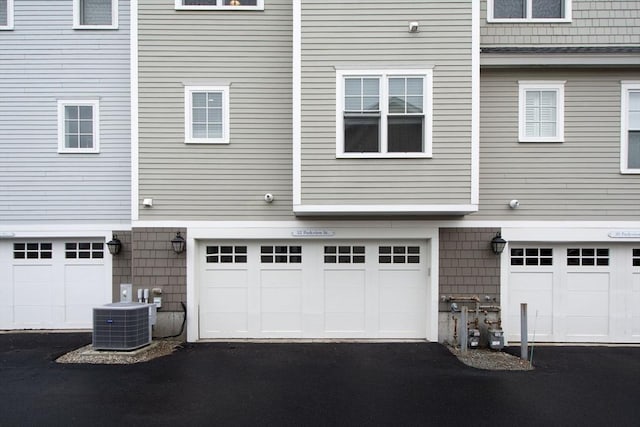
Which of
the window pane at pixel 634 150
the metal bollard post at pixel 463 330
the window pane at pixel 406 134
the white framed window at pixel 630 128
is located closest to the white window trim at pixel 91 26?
the window pane at pixel 406 134

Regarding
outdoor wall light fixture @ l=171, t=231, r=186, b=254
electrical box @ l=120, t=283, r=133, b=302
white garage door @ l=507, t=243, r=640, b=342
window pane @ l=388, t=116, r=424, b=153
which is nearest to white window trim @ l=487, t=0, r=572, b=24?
window pane @ l=388, t=116, r=424, b=153

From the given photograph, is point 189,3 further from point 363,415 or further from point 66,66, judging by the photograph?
point 363,415

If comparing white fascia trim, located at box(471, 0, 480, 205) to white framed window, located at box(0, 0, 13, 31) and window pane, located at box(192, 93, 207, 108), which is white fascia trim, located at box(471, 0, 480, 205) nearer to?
window pane, located at box(192, 93, 207, 108)

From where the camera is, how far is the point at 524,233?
8.16 meters

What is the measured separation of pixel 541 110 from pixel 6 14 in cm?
1115

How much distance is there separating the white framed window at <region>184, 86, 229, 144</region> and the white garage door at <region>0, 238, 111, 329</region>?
3.34 m

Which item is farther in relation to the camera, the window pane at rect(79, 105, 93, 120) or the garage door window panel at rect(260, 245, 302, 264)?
the window pane at rect(79, 105, 93, 120)

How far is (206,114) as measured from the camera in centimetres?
810

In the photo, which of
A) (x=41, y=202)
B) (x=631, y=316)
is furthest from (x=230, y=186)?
(x=631, y=316)

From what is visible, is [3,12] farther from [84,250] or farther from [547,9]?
[547,9]

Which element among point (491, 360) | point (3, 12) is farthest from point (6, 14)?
point (491, 360)

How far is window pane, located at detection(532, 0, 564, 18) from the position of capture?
8.38 metres

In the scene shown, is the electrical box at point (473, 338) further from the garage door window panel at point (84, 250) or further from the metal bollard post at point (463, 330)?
the garage door window panel at point (84, 250)

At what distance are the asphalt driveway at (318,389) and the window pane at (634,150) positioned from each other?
11.7ft
